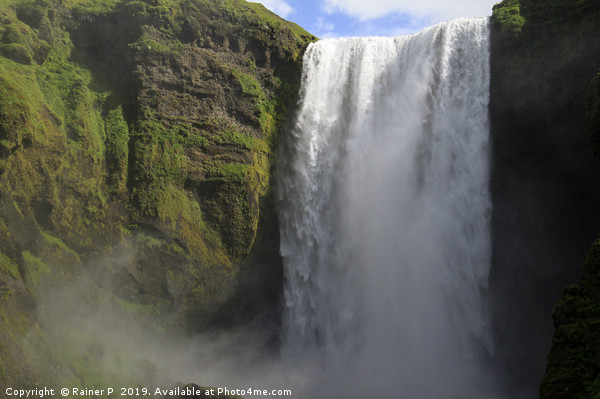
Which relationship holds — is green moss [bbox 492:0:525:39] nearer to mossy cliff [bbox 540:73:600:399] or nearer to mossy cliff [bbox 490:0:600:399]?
mossy cliff [bbox 490:0:600:399]

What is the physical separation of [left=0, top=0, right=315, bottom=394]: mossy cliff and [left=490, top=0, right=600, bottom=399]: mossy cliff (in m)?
9.26

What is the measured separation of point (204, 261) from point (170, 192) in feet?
10.0

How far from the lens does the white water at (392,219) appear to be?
57.9 ft

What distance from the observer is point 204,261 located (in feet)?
61.0

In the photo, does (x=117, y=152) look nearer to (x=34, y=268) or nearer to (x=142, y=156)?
(x=142, y=156)

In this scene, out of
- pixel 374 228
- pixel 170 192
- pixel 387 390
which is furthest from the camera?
pixel 374 228

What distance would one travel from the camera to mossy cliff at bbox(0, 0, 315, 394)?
14.8m

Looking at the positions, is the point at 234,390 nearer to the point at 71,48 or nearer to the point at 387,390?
the point at 387,390

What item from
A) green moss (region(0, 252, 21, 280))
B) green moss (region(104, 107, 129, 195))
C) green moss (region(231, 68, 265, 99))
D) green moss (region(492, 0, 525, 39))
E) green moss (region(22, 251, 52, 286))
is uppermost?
green moss (region(492, 0, 525, 39))

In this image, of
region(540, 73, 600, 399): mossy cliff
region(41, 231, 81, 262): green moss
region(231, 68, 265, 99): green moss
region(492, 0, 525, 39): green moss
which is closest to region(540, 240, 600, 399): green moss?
region(540, 73, 600, 399): mossy cliff

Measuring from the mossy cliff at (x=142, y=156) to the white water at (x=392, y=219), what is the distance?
1.70m

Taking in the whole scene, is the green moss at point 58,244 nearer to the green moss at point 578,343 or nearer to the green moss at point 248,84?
the green moss at point 248,84

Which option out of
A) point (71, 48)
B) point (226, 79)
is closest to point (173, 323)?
point (226, 79)

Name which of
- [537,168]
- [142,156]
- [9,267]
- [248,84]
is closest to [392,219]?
[537,168]
